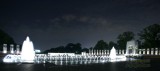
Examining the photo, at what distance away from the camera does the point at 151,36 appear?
10450 centimetres

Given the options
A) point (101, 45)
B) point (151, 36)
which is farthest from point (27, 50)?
point (101, 45)

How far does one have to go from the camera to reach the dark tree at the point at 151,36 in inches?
4002

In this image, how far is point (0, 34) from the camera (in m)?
98.9

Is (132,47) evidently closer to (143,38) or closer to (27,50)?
(143,38)

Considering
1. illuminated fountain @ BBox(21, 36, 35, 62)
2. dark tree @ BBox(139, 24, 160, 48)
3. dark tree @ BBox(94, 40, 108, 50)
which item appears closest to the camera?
illuminated fountain @ BBox(21, 36, 35, 62)

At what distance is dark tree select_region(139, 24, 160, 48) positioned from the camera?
334 feet

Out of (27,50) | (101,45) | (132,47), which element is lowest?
(27,50)

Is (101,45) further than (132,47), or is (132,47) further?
(101,45)

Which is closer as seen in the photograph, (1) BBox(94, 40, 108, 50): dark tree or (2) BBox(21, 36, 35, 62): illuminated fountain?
(2) BBox(21, 36, 35, 62): illuminated fountain

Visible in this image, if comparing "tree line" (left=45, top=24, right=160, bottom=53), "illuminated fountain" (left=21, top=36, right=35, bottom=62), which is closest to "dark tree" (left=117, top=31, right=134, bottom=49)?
"tree line" (left=45, top=24, right=160, bottom=53)

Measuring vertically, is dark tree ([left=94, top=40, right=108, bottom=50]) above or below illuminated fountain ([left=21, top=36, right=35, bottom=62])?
above

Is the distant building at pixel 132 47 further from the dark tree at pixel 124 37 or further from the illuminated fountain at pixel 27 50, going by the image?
the illuminated fountain at pixel 27 50

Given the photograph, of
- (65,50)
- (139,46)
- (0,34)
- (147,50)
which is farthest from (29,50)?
(65,50)

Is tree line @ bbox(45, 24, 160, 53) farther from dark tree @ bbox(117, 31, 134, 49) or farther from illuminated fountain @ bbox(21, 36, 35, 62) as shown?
illuminated fountain @ bbox(21, 36, 35, 62)
